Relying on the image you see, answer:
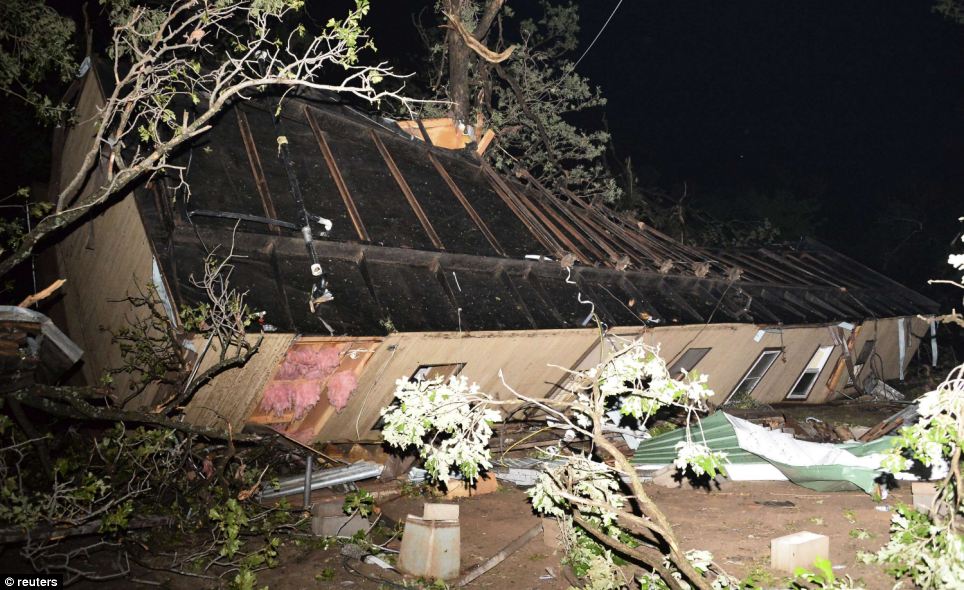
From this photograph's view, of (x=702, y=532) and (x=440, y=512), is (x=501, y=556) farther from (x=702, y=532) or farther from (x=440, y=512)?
(x=702, y=532)

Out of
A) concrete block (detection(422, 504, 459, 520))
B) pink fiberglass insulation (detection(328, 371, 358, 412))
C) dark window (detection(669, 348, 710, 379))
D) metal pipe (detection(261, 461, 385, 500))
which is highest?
pink fiberglass insulation (detection(328, 371, 358, 412))

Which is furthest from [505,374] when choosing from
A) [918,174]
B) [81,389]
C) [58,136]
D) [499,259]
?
[918,174]

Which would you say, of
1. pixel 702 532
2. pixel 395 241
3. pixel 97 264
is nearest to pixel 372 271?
pixel 395 241

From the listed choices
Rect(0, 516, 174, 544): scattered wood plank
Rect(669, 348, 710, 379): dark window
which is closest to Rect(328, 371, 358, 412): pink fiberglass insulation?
Rect(0, 516, 174, 544): scattered wood plank

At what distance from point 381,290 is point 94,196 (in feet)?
11.6

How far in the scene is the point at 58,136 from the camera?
35.4ft

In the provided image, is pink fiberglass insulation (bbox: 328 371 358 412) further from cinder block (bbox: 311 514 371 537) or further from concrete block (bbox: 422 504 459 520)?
concrete block (bbox: 422 504 459 520)

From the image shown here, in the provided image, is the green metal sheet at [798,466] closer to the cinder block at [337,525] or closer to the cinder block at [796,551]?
the cinder block at [796,551]

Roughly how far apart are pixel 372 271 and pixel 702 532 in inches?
217

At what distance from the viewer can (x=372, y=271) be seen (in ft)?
29.9

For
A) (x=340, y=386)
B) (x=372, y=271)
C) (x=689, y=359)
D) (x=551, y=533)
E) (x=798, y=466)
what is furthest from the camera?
(x=689, y=359)

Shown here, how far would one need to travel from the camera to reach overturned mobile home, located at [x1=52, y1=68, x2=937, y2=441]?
7984mm

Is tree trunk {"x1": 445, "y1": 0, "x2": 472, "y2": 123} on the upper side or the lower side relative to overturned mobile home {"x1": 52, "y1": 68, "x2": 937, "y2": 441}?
upper

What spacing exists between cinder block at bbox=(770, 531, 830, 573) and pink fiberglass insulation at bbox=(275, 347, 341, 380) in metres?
5.52
